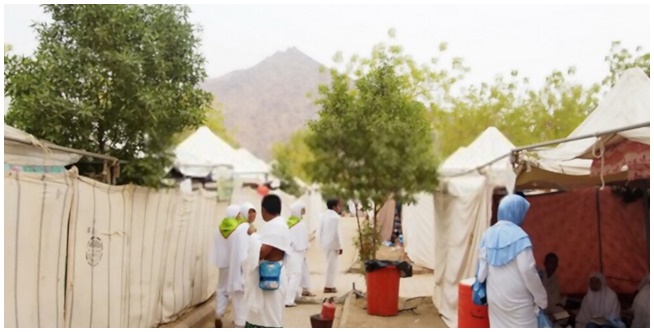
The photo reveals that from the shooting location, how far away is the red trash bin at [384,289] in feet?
30.3

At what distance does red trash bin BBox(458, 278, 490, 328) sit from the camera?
648cm

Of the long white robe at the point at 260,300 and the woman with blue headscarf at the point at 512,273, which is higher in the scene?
the woman with blue headscarf at the point at 512,273

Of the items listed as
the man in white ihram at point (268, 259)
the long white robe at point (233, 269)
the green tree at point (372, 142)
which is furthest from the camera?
the green tree at point (372, 142)

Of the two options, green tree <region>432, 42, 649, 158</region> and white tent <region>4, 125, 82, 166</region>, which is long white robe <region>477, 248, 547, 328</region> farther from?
green tree <region>432, 42, 649, 158</region>

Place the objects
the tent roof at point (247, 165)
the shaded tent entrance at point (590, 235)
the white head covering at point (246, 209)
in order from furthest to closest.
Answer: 1. the tent roof at point (247, 165)
2. the white head covering at point (246, 209)
3. the shaded tent entrance at point (590, 235)

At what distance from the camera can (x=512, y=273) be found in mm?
5457

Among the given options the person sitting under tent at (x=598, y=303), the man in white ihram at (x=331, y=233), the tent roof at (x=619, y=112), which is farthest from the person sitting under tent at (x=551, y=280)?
the man in white ihram at (x=331, y=233)

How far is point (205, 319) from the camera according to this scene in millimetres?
9586

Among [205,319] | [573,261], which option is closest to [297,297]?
[205,319]

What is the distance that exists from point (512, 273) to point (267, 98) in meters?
157

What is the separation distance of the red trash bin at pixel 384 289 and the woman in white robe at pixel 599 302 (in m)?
2.65

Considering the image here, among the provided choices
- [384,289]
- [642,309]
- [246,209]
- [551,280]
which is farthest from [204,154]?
[642,309]

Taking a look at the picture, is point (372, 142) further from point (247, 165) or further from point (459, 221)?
point (247, 165)

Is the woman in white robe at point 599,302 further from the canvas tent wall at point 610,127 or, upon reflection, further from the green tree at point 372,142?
the green tree at point 372,142
